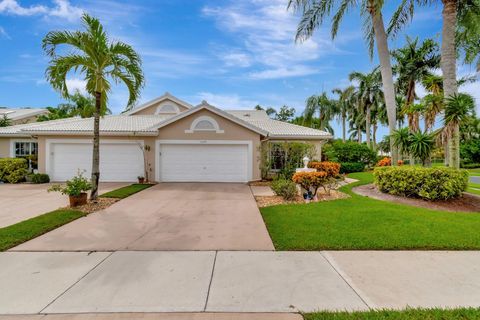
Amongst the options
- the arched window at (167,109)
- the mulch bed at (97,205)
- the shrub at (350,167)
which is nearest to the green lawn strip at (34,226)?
the mulch bed at (97,205)

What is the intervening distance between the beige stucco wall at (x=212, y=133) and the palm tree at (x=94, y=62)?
5402 mm

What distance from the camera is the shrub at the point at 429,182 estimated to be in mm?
9367

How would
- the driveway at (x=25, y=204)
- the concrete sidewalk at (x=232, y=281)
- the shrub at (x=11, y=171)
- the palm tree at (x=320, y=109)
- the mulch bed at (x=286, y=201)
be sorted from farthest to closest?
the palm tree at (x=320, y=109)
the shrub at (x=11, y=171)
the mulch bed at (x=286, y=201)
the driveway at (x=25, y=204)
the concrete sidewalk at (x=232, y=281)

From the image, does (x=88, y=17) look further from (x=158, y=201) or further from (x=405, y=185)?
(x=405, y=185)

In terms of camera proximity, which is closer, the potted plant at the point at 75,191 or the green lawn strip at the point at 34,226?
the green lawn strip at the point at 34,226

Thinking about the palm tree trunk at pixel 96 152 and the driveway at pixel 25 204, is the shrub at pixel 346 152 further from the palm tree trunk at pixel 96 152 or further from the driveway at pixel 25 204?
the driveway at pixel 25 204

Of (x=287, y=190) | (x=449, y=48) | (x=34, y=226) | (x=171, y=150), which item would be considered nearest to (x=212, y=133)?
(x=171, y=150)

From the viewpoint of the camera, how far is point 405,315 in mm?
2977

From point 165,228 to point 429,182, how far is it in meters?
9.12

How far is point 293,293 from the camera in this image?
3.50m

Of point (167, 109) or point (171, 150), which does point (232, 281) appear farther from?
point (167, 109)

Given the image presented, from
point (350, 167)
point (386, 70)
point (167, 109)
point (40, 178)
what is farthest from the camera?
point (167, 109)

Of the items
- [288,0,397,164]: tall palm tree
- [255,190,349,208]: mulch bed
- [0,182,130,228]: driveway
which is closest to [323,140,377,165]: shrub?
[288,0,397,164]: tall palm tree

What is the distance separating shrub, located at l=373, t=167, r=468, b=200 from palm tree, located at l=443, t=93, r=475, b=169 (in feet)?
2.74
